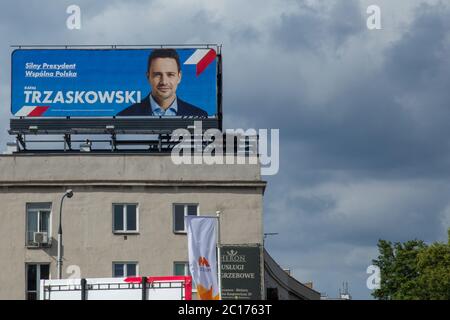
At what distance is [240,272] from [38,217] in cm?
1262

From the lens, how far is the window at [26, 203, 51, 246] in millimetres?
53219

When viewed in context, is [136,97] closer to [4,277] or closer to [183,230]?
[183,230]

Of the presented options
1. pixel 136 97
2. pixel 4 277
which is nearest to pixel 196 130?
pixel 136 97

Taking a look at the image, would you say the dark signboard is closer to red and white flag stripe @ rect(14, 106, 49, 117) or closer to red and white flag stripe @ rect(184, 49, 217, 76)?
red and white flag stripe @ rect(184, 49, 217, 76)

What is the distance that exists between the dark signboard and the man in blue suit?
10.0 meters

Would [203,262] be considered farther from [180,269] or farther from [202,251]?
[180,269]

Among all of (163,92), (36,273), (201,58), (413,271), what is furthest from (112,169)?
(413,271)

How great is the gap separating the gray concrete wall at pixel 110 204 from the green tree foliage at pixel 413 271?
1799 centimetres

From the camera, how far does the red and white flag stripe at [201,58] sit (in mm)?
54688

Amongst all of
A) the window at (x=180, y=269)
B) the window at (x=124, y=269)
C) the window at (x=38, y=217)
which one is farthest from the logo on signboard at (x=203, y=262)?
the window at (x=38, y=217)

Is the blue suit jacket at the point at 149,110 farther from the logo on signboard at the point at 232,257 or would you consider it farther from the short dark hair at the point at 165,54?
the logo on signboard at the point at 232,257

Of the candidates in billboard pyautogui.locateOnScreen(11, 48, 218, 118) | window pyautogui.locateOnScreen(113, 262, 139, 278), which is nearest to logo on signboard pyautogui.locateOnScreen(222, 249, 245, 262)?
window pyautogui.locateOnScreen(113, 262, 139, 278)

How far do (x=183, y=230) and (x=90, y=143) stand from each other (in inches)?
260

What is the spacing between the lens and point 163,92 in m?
54.4
